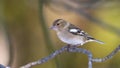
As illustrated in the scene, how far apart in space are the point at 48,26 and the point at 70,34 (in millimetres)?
791

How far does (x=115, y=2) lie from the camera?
3.25 metres

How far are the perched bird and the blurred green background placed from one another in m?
0.37

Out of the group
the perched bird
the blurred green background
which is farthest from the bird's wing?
the blurred green background

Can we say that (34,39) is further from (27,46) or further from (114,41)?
(114,41)

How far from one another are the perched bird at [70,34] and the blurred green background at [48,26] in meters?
0.37

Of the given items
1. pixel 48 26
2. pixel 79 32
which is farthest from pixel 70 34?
pixel 48 26

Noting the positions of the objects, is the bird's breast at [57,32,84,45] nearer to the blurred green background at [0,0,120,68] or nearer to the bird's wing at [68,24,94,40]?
the bird's wing at [68,24,94,40]

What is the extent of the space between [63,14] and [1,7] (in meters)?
0.52

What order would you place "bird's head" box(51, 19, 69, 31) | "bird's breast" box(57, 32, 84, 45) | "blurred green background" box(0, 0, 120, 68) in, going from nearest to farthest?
1. "bird's breast" box(57, 32, 84, 45)
2. "bird's head" box(51, 19, 69, 31)
3. "blurred green background" box(0, 0, 120, 68)

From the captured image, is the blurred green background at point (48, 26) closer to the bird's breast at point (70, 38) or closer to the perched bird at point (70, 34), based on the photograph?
the perched bird at point (70, 34)

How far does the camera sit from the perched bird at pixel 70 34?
2.55m

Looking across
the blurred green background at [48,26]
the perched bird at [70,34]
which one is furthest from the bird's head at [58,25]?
the blurred green background at [48,26]

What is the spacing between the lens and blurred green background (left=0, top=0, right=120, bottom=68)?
329 centimetres

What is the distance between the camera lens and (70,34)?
8.64 feet
